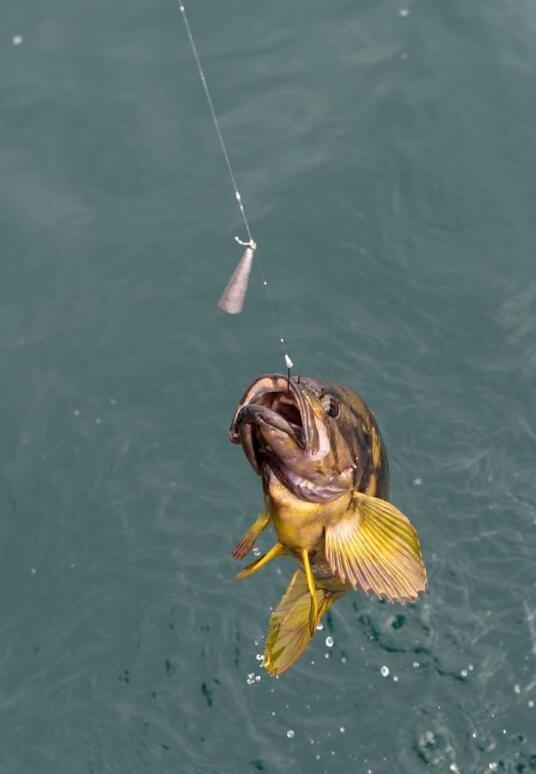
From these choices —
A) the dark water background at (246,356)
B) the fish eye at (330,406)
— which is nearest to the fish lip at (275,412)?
the fish eye at (330,406)

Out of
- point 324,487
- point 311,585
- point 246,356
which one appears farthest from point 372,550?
point 246,356

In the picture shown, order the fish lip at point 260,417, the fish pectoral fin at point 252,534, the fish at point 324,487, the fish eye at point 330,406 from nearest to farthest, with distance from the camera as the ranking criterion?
the fish lip at point 260,417 < the fish at point 324,487 < the fish eye at point 330,406 < the fish pectoral fin at point 252,534

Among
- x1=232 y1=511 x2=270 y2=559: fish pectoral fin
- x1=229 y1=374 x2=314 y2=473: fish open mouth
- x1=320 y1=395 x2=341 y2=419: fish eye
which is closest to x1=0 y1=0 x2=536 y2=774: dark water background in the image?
x1=232 y1=511 x2=270 y2=559: fish pectoral fin

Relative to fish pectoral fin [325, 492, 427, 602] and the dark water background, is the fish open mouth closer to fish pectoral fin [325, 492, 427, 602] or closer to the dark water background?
fish pectoral fin [325, 492, 427, 602]

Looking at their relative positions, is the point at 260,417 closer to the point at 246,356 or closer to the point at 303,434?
the point at 303,434

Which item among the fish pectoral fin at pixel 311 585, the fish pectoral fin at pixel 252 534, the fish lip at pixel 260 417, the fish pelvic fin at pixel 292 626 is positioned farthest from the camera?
the fish pelvic fin at pixel 292 626

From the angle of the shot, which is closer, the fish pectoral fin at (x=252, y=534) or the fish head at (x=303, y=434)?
the fish head at (x=303, y=434)

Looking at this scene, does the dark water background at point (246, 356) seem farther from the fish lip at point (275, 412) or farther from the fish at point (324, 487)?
the fish lip at point (275, 412)

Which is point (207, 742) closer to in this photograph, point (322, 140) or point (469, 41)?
point (322, 140)
